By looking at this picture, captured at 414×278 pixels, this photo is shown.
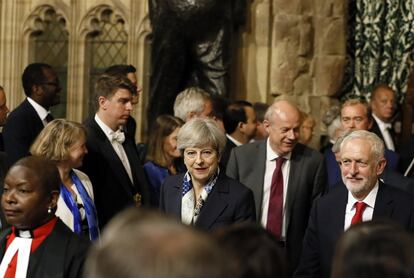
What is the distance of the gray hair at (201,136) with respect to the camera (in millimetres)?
6758

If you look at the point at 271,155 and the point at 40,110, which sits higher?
the point at 40,110

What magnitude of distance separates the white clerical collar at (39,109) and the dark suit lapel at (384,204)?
2941 millimetres

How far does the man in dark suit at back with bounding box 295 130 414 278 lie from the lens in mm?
6078

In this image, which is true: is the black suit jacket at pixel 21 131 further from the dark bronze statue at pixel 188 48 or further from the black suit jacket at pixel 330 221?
the dark bronze statue at pixel 188 48

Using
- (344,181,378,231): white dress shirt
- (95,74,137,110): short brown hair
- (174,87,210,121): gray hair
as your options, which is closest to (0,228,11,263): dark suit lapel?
(344,181,378,231): white dress shirt

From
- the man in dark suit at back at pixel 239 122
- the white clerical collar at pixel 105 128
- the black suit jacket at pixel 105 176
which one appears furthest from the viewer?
the man in dark suit at back at pixel 239 122

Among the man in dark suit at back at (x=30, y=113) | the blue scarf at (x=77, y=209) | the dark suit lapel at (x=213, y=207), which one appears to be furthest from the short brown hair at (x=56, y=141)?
the dark suit lapel at (x=213, y=207)

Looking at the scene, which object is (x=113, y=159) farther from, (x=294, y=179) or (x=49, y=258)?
(x=49, y=258)

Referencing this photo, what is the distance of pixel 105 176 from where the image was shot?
24.1 feet

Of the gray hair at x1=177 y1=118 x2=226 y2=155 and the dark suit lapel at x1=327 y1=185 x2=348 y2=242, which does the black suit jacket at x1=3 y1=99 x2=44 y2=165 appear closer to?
the gray hair at x1=177 y1=118 x2=226 y2=155

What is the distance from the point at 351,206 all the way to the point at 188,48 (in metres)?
5.55

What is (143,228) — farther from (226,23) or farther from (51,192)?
(226,23)

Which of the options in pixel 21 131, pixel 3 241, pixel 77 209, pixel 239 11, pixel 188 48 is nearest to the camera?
pixel 3 241

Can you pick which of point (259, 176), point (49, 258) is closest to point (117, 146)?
point (259, 176)
